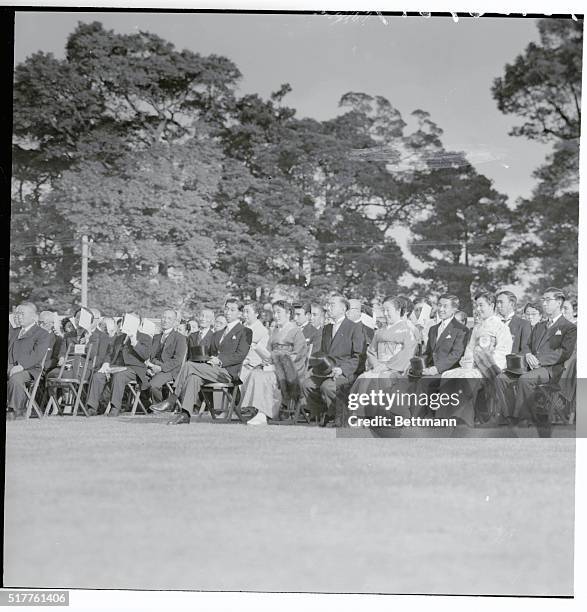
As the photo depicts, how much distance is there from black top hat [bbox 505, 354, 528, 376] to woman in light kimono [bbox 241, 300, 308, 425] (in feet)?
4.17

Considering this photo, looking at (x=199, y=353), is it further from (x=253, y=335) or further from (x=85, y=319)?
(x=85, y=319)

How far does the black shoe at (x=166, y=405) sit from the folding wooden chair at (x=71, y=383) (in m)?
0.43

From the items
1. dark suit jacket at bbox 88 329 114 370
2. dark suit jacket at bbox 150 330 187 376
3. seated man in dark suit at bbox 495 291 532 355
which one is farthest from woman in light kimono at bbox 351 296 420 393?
dark suit jacket at bbox 88 329 114 370

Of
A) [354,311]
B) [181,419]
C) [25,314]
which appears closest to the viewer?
[25,314]

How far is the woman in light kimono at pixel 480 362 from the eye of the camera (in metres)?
5.95

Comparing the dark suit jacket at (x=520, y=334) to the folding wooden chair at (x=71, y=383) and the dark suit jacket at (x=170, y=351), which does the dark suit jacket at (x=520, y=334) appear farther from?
the folding wooden chair at (x=71, y=383)

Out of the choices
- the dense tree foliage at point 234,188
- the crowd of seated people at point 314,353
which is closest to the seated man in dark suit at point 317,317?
the crowd of seated people at point 314,353

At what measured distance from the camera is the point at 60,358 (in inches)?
243

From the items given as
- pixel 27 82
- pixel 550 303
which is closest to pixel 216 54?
pixel 27 82

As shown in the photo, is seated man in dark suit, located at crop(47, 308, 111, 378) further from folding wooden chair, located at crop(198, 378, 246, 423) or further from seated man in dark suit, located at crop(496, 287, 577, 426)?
seated man in dark suit, located at crop(496, 287, 577, 426)

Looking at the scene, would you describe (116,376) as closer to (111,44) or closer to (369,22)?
(111,44)

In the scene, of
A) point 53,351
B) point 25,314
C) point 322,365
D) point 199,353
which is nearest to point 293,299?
point 322,365

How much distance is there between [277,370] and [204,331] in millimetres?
528

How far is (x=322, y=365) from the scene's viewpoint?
242 inches
